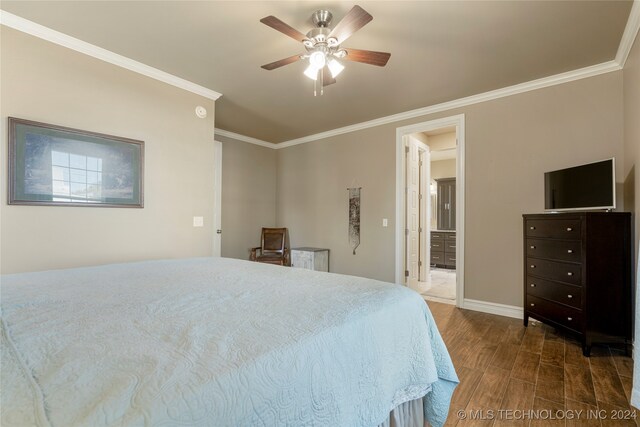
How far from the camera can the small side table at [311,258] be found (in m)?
4.56

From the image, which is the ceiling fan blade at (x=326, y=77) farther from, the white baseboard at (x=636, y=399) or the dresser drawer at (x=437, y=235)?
the dresser drawer at (x=437, y=235)

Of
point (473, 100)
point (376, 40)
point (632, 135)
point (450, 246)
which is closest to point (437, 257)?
point (450, 246)

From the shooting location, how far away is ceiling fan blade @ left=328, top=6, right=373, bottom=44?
1.71 meters

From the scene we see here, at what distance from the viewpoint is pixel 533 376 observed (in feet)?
6.68

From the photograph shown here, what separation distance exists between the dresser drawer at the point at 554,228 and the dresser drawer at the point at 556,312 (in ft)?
1.97

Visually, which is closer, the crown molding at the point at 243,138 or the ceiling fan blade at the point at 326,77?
the ceiling fan blade at the point at 326,77

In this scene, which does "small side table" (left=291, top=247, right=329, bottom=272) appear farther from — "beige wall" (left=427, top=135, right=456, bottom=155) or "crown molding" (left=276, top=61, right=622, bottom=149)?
"beige wall" (left=427, top=135, right=456, bottom=155)

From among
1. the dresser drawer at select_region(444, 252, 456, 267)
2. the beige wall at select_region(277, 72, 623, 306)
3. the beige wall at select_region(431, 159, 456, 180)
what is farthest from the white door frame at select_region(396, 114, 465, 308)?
the beige wall at select_region(431, 159, 456, 180)

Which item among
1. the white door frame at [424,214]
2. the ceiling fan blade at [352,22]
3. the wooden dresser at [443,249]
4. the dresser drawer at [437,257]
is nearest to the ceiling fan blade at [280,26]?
the ceiling fan blade at [352,22]

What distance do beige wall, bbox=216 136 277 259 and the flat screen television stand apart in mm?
4121

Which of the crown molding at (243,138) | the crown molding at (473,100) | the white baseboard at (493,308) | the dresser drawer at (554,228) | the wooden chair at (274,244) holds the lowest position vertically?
the white baseboard at (493,308)

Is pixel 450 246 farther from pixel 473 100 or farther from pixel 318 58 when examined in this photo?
pixel 318 58

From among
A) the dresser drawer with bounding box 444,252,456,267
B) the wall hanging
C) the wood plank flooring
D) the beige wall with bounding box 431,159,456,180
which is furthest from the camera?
the beige wall with bounding box 431,159,456,180

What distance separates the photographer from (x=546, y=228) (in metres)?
2.70
